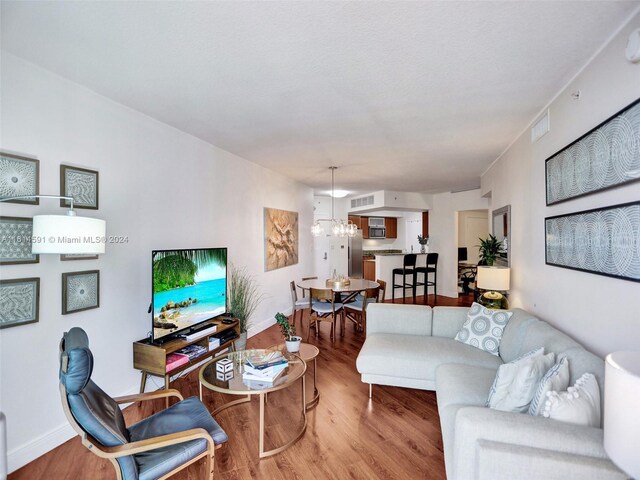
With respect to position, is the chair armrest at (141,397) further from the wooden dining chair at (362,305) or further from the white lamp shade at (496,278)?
the white lamp shade at (496,278)

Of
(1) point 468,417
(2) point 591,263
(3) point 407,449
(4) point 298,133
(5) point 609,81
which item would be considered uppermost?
(4) point 298,133

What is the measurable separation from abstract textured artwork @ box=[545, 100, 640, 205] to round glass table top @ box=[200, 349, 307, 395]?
234 cm

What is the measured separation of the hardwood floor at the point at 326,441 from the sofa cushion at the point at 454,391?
341 mm

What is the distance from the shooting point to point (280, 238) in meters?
5.76

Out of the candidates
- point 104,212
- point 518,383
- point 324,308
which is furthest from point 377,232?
point 518,383

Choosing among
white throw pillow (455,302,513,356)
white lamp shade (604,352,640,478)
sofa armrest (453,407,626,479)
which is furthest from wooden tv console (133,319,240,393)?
white lamp shade (604,352,640,478)

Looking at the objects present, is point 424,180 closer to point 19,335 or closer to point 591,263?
point 591,263

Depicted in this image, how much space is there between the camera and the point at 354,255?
29.3 feet

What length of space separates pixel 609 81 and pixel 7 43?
11.9 ft

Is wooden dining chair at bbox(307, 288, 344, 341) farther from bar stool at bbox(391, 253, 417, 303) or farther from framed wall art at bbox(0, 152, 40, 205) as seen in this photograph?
framed wall art at bbox(0, 152, 40, 205)

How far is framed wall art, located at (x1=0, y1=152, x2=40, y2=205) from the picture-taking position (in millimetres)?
2057

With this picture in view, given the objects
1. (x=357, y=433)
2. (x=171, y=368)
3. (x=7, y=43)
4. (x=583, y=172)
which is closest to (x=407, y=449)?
(x=357, y=433)

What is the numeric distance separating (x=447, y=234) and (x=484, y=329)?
531 centimetres

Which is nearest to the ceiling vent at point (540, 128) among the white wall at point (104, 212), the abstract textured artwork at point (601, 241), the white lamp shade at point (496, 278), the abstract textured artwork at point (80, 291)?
the abstract textured artwork at point (601, 241)
